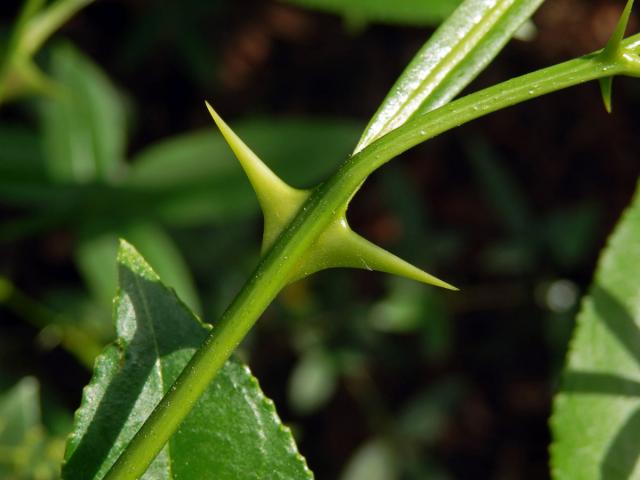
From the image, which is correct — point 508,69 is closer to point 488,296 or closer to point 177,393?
point 488,296

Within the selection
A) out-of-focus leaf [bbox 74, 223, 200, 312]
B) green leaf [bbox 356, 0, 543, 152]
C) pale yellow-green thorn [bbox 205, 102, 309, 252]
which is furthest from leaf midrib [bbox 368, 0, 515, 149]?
out-of-focus leaf [bbox 74, 223, 200, 312]

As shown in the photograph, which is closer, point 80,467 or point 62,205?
point 80,467

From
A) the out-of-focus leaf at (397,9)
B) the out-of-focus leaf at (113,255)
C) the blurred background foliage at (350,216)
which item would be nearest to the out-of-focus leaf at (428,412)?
the blurred background foliage at (350,216)

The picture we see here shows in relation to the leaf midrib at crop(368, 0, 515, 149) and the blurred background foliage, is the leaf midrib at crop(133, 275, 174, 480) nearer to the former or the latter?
the leaf midrib at crop(368, 0, 515, 149)

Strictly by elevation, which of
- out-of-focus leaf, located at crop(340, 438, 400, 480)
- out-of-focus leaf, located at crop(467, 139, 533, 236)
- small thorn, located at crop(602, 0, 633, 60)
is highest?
small thorn, located at crop(602, 0, 633, 60)

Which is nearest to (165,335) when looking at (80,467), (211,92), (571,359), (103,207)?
(80,467)
